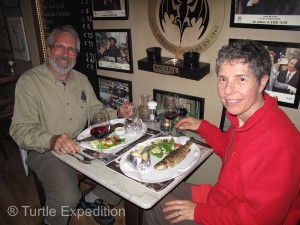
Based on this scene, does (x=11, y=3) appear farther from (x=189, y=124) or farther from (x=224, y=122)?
(x=224, y=122)

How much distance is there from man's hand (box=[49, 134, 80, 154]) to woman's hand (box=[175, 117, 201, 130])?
2.77 ft

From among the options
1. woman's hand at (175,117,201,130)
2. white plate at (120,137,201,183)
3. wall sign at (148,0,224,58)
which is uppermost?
wall sign at (148,0,224,58)

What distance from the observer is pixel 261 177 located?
1.11 metres

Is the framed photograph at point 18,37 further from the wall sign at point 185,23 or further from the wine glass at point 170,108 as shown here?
the wine glass at point 170,108

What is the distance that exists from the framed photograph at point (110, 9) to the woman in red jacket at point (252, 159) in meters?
1.35

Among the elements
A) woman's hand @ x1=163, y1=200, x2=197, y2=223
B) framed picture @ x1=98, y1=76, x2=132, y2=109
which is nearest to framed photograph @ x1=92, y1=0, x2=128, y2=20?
framed picture @ x1=98, y1=76, x2=132, y2=109

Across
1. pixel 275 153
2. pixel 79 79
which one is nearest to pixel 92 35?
pixel 79 79

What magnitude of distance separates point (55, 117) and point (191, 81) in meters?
1.32

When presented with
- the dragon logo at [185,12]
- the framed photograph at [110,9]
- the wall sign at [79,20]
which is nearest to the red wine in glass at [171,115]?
the dragon logo at [185,12]

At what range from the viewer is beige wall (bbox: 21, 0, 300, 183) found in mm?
1771

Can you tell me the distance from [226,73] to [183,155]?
2.09 feet

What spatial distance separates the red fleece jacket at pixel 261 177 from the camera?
1085mm

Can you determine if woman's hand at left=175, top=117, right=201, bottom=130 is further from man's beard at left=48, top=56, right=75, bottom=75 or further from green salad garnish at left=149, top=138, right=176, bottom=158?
man's beard at left=48, top=56, right=75, bottom=75

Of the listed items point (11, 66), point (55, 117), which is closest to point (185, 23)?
point (55, 117)
